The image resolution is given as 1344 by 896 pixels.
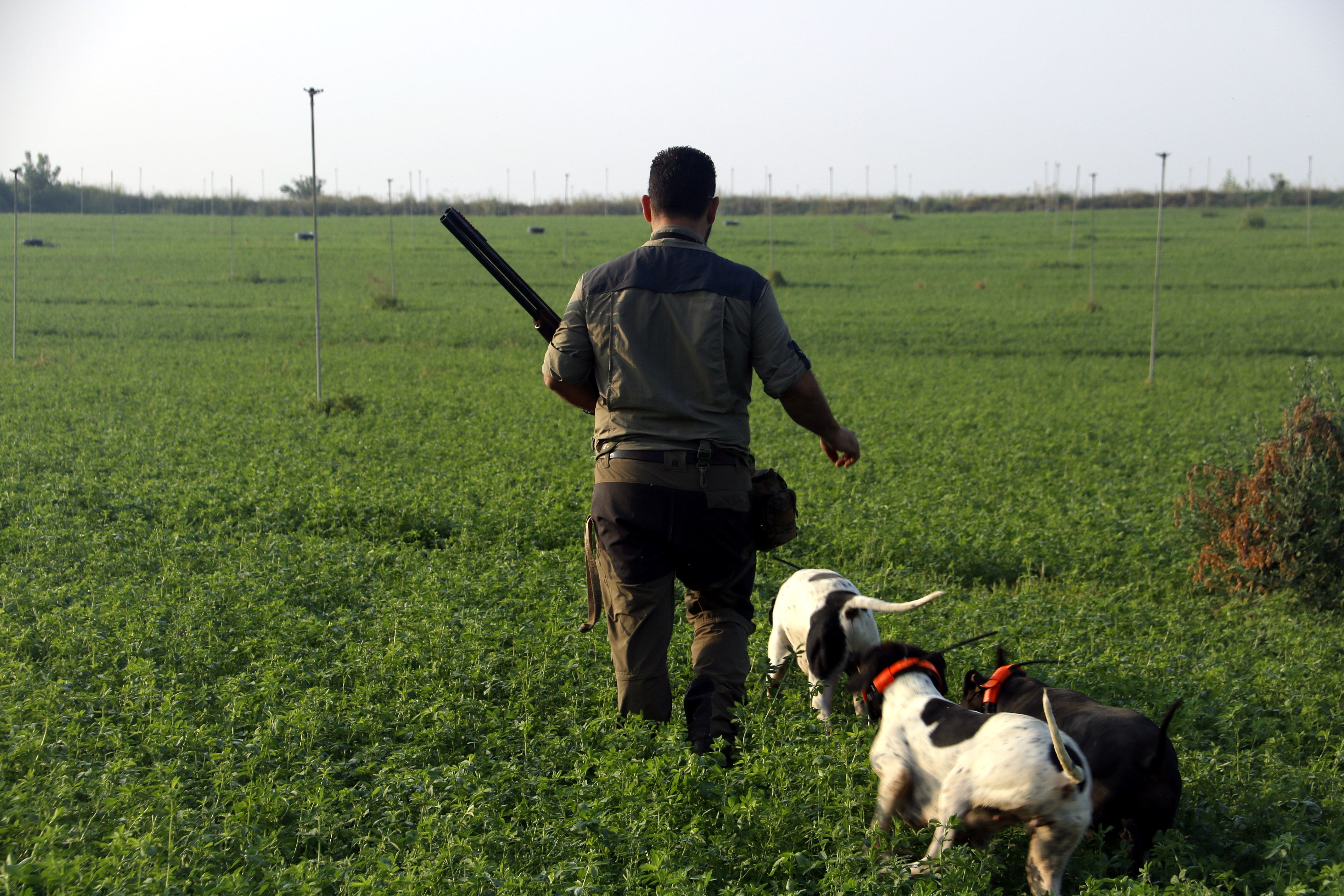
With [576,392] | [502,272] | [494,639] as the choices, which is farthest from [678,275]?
[494,639]

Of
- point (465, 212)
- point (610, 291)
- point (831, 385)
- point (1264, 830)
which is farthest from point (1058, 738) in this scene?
point (465, 212)

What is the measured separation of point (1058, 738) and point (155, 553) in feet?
19.8

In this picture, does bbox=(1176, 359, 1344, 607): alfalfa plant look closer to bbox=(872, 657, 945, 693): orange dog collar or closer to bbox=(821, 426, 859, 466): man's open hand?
bbox=(872, 657, 945, 693): orange dog collar

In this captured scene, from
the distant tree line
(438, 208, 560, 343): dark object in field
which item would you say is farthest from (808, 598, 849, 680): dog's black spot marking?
the distant tree line

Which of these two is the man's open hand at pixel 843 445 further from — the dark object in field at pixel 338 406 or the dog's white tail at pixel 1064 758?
the dark object in field at pixel 338 406

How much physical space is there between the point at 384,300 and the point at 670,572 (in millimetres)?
28671

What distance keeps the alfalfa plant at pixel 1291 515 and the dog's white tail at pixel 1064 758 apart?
5.33 metres

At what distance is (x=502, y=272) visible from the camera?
16.9ft

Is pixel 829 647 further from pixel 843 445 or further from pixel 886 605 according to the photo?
pixel 843 445

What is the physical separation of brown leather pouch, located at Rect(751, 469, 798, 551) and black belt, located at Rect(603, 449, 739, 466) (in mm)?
196

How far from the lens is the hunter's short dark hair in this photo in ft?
13.3

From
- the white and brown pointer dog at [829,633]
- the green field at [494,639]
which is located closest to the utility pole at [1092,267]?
the green field at [494,639]

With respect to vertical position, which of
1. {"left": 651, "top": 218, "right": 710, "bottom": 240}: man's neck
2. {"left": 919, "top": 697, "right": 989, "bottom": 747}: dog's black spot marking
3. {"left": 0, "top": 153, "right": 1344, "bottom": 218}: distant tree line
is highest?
{"left": 0, "top": 153, "right": 1344, "bottom": 218}: distant tree line

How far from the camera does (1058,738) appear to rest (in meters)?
3.05
